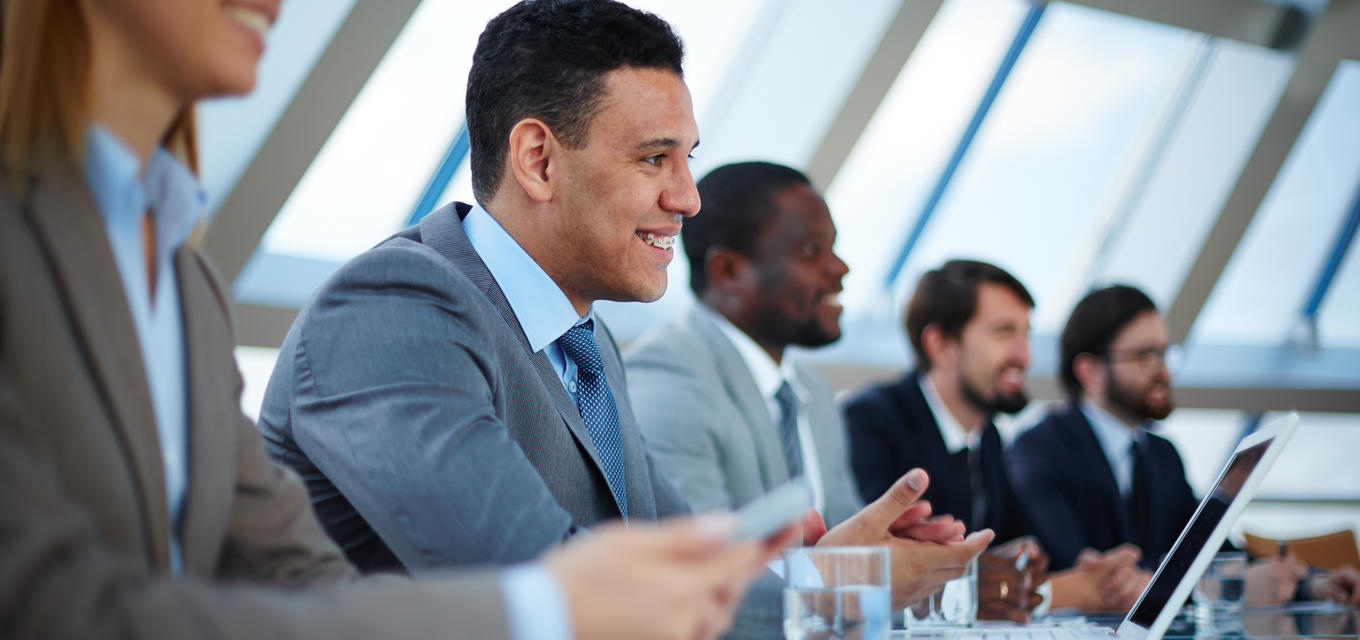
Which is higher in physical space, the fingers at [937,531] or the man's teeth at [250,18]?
the man's teeth at [250,18]

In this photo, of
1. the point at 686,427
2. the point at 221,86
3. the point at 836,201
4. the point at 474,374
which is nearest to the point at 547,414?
the point at 474,374

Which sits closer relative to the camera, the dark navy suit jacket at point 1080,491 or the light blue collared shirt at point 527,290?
the light blue collared shirt at point 527,290

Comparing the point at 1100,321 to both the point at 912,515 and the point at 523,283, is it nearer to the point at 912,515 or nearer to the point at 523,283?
the point at 912,515

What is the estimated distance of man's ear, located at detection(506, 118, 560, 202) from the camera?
6.23ft

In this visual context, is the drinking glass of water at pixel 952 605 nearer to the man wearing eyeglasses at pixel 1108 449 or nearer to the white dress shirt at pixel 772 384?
the white dress shirt at pixel 772 384

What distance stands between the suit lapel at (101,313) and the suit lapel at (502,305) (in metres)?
0.75

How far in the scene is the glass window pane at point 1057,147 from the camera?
7562 mm

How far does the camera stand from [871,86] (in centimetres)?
658

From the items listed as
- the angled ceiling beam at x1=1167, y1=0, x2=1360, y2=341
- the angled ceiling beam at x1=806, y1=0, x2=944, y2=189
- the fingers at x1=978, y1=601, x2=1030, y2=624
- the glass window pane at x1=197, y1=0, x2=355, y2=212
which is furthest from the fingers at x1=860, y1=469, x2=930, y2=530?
the angled ceiling beam at x1=1167, y1=0, x2=1360, y2=341

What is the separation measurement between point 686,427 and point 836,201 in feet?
16.3

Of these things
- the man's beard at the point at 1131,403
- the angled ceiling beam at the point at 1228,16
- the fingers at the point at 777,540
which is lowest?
the man's beard at the point at 1131,403

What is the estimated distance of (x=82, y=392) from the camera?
2.69ft

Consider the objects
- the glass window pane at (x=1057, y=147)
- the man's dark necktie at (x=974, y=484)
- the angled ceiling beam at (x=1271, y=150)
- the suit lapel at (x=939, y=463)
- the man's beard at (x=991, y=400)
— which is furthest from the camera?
the glass window pane at (x=1057, y=147)

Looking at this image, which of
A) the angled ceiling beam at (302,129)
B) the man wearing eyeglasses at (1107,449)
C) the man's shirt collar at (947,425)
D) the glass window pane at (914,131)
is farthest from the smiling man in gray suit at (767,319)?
the glass window pane at (914,131)
